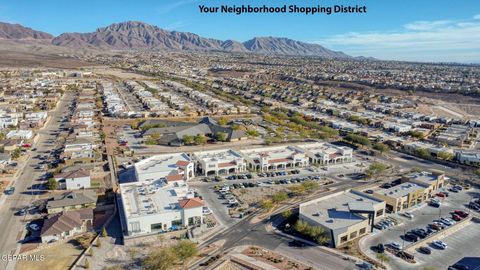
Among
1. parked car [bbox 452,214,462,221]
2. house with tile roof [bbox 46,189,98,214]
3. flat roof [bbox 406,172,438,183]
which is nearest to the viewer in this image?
parked car [bbox 452,214,462,221]

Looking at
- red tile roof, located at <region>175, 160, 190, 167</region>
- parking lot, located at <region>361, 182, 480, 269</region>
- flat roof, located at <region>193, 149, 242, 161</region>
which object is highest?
red tile roof, located at <region>175, 160, 190, 167</region>

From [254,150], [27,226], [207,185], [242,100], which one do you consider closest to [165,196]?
[207,185]

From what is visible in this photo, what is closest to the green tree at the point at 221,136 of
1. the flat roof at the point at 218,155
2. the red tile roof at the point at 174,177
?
the flat roof at the point at 218,155

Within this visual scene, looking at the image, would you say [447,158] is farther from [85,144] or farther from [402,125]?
[85,144]

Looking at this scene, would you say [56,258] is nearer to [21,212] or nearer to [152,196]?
[152,196]

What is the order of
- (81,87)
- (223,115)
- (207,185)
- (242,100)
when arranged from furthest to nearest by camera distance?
(81,87)
(242,100)
(223,115)
(207,185)

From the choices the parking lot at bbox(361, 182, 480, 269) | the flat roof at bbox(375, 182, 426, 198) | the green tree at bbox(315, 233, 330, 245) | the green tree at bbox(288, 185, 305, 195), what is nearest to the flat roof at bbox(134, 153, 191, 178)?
the green tree at bbox(288, 185, 305, 195)

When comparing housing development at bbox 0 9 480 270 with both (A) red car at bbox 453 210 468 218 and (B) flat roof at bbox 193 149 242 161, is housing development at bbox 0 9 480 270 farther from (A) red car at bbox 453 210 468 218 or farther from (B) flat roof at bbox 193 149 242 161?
(B) flat roof at bbox 193 149 242 161
